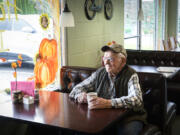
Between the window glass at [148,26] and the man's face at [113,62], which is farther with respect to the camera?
the window glass at [148,26]

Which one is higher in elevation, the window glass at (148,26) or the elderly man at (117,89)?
the window glass at (148,26)

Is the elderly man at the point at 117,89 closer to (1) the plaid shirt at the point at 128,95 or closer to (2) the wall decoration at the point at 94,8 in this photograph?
(1) the plaid shirt at the point at 128,95

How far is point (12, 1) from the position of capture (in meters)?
2.64

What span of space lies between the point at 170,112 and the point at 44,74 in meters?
1.52

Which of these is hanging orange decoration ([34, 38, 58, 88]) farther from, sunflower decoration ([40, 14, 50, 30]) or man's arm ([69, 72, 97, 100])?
man's arm ([69, 72, 97, 100])

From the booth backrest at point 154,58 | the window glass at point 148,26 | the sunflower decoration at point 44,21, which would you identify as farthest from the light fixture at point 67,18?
the window glass at point 148,26

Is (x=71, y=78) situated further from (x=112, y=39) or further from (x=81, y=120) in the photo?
(x=112, y=39)

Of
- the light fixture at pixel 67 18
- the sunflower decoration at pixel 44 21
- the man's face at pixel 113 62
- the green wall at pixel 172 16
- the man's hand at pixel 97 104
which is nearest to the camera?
the man's hand at pixel 97 104

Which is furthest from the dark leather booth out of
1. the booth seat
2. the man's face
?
the man's face

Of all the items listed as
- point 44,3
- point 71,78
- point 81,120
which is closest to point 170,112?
point 71,78

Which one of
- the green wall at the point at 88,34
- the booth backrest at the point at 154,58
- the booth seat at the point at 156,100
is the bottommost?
the booth seat at the point at 156,100

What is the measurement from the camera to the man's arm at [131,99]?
7.11ft

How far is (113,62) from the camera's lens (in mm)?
2436

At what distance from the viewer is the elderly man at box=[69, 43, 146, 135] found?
7.18 feet
